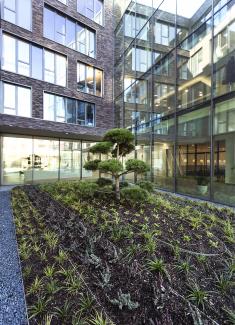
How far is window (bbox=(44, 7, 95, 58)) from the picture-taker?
12367 mm

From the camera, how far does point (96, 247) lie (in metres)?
3.62

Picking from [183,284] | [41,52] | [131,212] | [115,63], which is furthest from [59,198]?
[115,63]

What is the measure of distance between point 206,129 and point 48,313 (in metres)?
7.13

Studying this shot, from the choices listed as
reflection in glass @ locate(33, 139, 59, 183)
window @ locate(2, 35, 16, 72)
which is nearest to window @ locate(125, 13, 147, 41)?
window @ locate(2, 35, 16, 72)

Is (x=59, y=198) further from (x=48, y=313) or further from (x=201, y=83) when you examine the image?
(x=201, y=83)

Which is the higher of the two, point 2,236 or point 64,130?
point 64,130

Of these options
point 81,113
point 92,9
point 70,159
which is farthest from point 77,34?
point 70,159

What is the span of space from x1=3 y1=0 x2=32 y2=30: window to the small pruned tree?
30.2ft

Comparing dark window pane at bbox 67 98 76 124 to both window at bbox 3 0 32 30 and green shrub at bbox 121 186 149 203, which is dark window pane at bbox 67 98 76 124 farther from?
green shrub at bbox 121 186 149 203

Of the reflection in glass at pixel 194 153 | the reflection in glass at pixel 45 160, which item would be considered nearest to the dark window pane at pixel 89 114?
the reflection in glass at pixel 45 160

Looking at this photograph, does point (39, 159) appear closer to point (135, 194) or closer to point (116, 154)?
point (116, 154)

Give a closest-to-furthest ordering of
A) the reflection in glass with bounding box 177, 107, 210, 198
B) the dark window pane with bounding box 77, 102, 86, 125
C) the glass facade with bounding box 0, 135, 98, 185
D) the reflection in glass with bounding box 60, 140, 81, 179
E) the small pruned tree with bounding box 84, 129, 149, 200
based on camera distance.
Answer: the small pruned tree with bounding box 84, 129, 149, 200 → the reflection in glass with bounding box 177, 107, 210, 198 → the glass facade with bounding box 0, 135, 98, 185 → the dark window pane with bounding box 77, 102, 86, 125 → the reflection in glass with bounding box 60, 140, 81, 179

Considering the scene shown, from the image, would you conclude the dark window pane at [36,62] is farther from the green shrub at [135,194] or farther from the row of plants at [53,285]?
the row of plants at [53,285]

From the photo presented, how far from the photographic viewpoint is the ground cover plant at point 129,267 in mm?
2201
